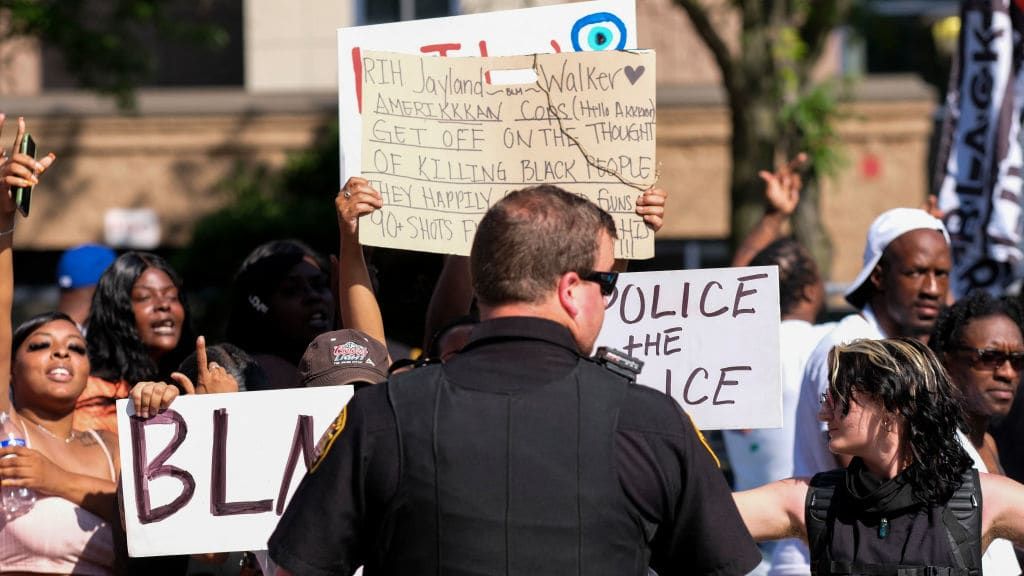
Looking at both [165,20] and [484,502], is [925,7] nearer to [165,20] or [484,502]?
[165,20]

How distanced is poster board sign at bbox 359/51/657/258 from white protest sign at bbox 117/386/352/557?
71cm

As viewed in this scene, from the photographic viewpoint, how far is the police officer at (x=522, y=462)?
116 inches

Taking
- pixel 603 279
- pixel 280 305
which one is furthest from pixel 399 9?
pixel 603 279

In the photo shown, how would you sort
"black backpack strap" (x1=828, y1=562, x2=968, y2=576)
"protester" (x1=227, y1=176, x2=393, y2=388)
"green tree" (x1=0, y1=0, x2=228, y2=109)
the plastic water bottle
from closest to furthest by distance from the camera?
1. "black backpack strap" (x1=828, y1=562, x2=968, y2=576)
2. the plastic water bottle
3. "protester" (x1=227, y1=176, x2=393, y2=388)
4. "green tree" (x1=0, y1=0, x2=228, y2=109)

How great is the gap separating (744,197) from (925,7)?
541 cm

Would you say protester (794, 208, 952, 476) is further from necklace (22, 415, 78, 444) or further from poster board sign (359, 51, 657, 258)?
necklace (22, 415, 78, 444)

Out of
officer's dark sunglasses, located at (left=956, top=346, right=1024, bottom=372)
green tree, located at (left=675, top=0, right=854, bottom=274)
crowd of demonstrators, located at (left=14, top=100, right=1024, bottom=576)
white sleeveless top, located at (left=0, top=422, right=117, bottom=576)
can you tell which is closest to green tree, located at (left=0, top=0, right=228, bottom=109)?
green tree, located at (left=675, top=0, right=854, bottom=274)

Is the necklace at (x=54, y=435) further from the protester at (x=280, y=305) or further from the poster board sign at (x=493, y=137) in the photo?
the poster board sign at (x=493, y=137)

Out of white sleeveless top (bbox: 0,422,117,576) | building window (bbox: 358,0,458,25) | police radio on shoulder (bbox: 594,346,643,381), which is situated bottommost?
white sleeveless top (bbox: 0,422,117,576)

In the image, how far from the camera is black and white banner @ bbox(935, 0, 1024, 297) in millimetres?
7422

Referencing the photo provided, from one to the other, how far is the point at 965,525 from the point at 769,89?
295 inches

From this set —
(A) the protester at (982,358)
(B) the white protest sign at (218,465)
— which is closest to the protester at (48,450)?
(B) the white protest sign at (218,465)

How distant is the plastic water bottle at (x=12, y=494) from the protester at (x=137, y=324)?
33.5 inches

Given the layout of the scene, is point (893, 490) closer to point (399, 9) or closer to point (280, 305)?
point (280, 305)
